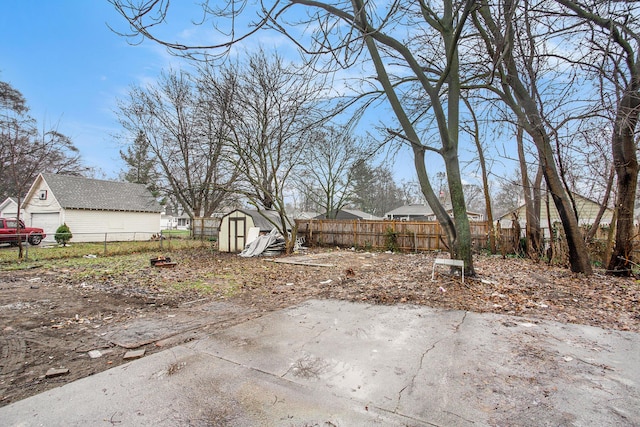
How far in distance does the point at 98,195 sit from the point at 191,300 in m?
18.1

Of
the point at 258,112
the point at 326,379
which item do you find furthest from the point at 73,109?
the point at 326,379

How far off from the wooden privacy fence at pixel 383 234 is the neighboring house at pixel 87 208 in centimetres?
955

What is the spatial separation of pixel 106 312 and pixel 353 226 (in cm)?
1226

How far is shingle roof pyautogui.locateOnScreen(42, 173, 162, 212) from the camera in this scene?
1766 cm

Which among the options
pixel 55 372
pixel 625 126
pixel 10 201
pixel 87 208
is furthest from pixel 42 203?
pixel 625 126

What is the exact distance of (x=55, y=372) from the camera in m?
2.80

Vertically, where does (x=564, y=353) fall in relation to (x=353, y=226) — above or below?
below

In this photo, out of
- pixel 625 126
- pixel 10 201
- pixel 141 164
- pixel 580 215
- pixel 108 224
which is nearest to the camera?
pixel 625 126

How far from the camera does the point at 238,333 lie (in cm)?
375

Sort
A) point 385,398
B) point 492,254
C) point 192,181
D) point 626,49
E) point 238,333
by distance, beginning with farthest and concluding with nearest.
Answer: point 192,181
point 492,254
point 626,49
point 238,333
point 385,398

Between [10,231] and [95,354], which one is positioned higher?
[10,231]

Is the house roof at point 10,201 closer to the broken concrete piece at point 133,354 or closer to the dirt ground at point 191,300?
the dirt ground at point 191,300

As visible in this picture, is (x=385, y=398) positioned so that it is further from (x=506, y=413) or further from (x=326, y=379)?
(x=506, y=413)

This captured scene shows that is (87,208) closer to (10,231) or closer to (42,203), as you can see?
(42,203)
